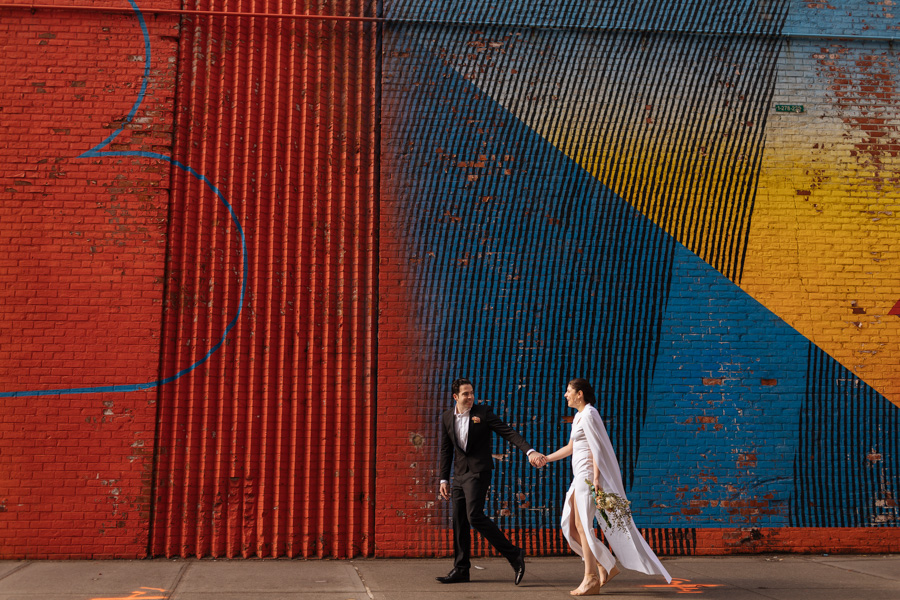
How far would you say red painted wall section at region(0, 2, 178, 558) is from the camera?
6.89 meters

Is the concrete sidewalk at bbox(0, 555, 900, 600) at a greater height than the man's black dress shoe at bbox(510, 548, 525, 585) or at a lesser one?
lesser

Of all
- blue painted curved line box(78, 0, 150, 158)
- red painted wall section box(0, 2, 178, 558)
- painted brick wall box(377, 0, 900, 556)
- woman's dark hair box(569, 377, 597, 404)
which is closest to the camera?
woman's dark hair box(569, 377, 597, 404)

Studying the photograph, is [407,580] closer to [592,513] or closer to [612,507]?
[592,513]

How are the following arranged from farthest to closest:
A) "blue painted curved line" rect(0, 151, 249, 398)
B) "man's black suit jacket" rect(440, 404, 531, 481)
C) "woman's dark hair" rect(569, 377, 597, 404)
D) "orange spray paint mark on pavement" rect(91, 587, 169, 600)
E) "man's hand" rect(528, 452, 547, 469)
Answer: "blue painted curved line" rect(0, 151, 249, 398)
"man's black suit jacket" rect(440, 404, 531, 481)
"woman's dark hair" rect(569, 377, 597, 404)
"man's hand" rect(528, 452, 547, 469)
"orange spray paint mark on pavement" rect(91, 587, 169, 600)

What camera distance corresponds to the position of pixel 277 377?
24.1 ft

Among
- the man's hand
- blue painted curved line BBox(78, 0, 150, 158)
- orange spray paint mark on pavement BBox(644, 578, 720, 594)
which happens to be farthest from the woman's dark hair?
blue painted curved line BBox(78, 0, 150, 158)

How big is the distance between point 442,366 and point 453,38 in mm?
3696

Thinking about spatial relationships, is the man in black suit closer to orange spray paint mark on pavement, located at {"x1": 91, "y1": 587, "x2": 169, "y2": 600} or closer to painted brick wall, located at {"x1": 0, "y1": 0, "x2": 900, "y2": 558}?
painted brick wall, located at {"x1": 0, "y1": 0, "x2": 900, "y2": 558}

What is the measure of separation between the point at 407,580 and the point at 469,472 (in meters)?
1.05

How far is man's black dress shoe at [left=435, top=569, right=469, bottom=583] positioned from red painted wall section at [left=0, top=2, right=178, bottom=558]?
9.92ft

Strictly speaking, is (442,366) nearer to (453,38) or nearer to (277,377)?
(277,377)

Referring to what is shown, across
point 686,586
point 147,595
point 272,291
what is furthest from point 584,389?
point 147,595

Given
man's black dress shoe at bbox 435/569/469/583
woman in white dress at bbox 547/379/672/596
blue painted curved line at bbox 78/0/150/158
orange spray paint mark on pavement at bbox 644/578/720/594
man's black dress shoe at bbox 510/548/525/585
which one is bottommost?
orange spray paint mark on pavement at bbox 644/578/720/594

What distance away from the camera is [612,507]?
561 cm
